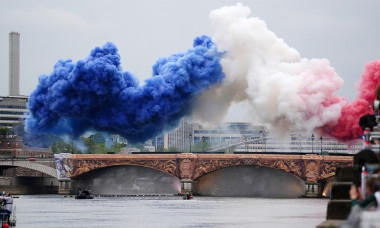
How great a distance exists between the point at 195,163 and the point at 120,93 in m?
29.9

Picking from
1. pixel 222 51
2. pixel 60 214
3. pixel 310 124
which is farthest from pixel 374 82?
pixel 60 214

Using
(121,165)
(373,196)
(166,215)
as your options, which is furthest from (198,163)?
(373,196)

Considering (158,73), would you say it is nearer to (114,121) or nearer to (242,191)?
(114,121)

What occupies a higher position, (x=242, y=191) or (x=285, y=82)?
(x=285, y=82)

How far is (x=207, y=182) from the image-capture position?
15825 centimetres

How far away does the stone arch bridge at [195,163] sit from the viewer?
143 metres

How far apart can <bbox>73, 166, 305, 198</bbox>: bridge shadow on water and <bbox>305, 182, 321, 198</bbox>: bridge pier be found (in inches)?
208

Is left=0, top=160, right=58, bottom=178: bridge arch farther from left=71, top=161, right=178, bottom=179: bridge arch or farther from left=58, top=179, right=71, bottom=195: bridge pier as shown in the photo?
left=71, top=161, right=178, bottom=179: bridge arch

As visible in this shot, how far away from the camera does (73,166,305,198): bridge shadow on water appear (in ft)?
A: 503

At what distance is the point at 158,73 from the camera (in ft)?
415

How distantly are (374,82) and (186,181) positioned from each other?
6762 cm

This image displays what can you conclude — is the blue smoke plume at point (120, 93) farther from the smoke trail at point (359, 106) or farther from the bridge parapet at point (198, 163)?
the smoke trail at point (359, 106)

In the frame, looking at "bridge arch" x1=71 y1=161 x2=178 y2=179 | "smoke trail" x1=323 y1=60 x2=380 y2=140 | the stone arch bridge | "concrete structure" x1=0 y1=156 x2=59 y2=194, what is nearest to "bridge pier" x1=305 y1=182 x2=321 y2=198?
the stone arch bridge

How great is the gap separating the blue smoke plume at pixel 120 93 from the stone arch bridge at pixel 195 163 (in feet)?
56.8
